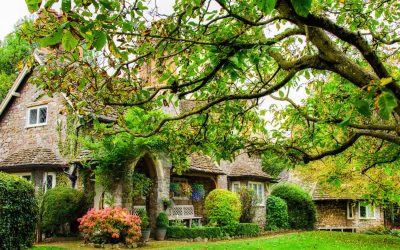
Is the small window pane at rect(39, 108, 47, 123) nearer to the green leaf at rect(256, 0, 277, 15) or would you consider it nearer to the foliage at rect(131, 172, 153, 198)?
the foliage at rect(131, 172, 153, 198)

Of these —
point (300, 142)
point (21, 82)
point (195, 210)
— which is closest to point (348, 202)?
point (195, 210)

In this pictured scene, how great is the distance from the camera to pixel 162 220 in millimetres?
19438

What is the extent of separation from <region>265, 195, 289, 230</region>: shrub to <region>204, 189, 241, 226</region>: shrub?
6.19m

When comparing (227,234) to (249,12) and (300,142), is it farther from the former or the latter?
(249,12)

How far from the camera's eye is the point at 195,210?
2423cm

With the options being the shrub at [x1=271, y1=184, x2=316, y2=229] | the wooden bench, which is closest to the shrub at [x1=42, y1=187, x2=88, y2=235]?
the wooden bench

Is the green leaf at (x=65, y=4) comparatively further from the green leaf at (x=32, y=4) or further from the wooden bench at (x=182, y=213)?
the wooden bench at (x=182, y=213)

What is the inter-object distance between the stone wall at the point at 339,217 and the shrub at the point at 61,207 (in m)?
21.8

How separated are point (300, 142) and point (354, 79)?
3.73 meters

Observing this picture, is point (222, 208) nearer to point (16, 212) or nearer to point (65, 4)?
point (16, 212)

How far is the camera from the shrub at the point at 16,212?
37.3 ft

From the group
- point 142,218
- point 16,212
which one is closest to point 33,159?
point 142,218

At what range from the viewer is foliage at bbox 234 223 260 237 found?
2277cm

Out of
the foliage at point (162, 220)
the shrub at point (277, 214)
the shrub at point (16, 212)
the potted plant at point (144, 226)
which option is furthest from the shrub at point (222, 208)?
the shrub at point (16, 212)
